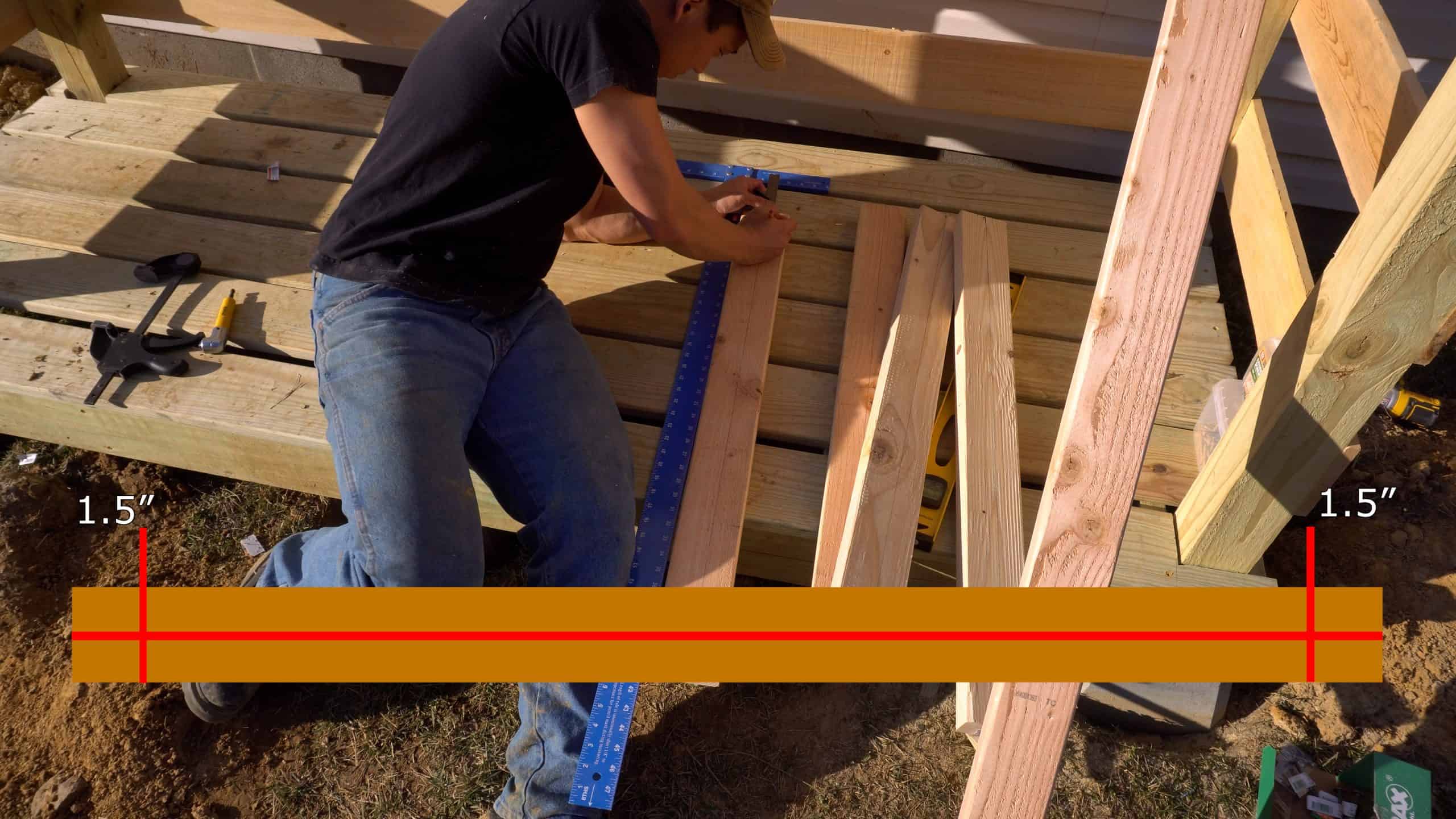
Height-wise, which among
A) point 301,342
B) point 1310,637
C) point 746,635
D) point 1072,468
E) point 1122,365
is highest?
point 1122,365

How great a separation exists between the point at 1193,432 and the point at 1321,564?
70cm

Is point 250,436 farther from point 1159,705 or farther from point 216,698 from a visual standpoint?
point 1159,705

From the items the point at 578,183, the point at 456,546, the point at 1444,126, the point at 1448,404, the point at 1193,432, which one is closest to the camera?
the point at 1444,126

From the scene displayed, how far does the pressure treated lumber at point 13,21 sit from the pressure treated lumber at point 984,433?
3666 millimetres

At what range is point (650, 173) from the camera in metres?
2.04

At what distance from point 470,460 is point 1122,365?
157cm

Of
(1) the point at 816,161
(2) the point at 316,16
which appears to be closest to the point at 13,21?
(2) the point at 316,16

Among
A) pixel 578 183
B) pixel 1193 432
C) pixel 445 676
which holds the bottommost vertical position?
pixel 1193 432

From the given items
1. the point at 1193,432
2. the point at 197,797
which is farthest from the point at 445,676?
the point at 1193,432

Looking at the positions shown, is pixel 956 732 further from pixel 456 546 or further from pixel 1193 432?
pixel 456 546

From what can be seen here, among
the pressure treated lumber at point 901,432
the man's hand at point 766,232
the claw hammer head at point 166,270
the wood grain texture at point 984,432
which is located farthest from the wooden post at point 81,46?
the wood grain texture at point 984,432

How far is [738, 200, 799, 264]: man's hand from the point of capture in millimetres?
2881

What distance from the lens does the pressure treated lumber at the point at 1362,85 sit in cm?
211

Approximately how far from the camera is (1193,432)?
2.66 meters
